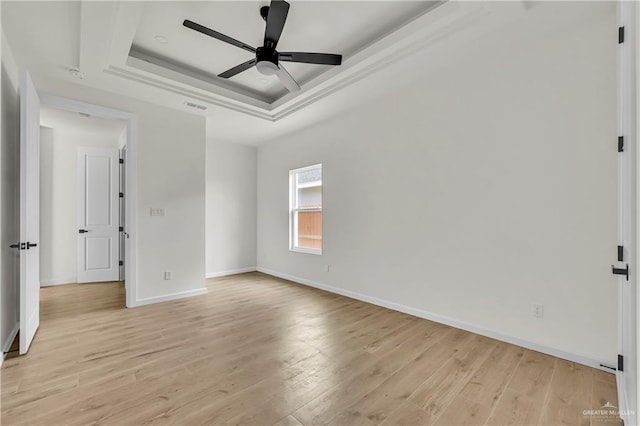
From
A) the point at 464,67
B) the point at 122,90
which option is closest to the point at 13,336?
the point at 122,90

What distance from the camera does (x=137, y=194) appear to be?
149 inches

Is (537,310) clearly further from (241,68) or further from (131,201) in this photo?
(131,201)

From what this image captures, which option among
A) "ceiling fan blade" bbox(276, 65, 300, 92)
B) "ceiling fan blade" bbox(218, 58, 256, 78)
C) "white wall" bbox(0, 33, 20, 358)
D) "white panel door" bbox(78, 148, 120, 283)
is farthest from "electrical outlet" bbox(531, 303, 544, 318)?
"white panel door" bbox(78, 148, 120, 283)

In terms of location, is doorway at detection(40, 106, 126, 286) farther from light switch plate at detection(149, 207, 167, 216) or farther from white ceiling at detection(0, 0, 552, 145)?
A: white ceiling at detection(0, 0, 552, 145)

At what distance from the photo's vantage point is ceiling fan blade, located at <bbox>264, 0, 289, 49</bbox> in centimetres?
194

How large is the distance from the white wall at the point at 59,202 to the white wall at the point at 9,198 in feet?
7.78

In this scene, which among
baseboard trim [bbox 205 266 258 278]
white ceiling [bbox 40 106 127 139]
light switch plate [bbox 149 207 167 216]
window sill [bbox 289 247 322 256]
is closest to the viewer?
light switch plate [bbox 149 207 167 216]

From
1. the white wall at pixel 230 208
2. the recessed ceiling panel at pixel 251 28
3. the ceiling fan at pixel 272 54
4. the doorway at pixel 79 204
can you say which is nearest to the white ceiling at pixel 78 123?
the doorway at pixel 79 204

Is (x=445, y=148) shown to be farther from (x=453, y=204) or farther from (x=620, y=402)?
(x=620, y=402)

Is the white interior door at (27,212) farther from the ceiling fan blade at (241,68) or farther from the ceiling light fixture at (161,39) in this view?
the ceiling fan blade at (241,68)

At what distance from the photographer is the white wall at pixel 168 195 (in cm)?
382

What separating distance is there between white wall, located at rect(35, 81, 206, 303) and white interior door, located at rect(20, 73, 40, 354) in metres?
1.03

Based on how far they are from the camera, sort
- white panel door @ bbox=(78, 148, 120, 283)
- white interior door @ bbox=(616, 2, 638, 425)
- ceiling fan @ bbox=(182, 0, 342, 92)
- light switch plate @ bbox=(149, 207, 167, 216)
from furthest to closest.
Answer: white panel door @ bbox=(78, 148, 120, 283), light switch plate @ bbox=(149, 207, 167, 216), ceiling fan @ bbox=(182, 0, 342, 92), white interior door @ bbox=(616, 2, 638, 425)

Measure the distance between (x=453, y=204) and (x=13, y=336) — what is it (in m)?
4.65
